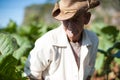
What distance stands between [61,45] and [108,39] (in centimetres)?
272

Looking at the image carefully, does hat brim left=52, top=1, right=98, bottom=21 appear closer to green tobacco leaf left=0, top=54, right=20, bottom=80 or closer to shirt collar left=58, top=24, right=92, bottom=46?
shirt collar left=58, top=24, right=92, bottom=46

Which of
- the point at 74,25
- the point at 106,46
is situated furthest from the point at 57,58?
the point at 106,46

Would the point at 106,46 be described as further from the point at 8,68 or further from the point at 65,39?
the point at 8,68

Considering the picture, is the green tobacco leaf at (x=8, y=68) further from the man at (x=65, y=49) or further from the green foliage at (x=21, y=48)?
the man at (x=65, y=49)

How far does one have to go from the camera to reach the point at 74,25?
428cm

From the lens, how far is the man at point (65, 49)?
429 cm

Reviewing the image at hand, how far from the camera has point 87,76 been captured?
4.59m

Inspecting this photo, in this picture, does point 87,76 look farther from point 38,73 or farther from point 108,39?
point 108,39

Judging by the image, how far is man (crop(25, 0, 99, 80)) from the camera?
14.1 ft

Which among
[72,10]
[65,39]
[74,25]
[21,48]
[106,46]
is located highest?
[72,10]

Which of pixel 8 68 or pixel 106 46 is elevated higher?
pixel 8 68

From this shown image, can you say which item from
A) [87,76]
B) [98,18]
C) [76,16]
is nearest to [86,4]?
[76,16]

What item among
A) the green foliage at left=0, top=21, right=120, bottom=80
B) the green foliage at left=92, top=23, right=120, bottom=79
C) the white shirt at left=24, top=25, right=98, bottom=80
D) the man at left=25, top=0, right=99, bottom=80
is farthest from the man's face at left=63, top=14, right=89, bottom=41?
the green foliage at left=92, top=23, right=120, bottom=79

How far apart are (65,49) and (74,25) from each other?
26 cm
